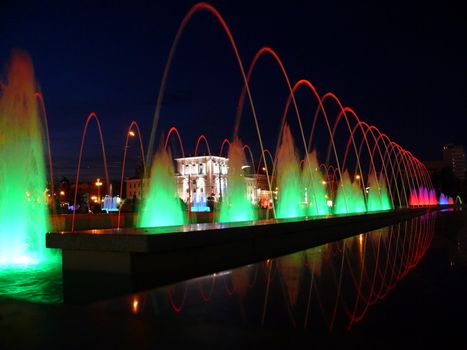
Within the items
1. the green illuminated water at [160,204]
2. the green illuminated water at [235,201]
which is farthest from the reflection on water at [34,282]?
the green illuminated water at [235,201]

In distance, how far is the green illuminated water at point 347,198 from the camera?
26.5 metres

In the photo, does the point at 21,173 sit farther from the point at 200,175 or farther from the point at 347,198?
the point at 200,175

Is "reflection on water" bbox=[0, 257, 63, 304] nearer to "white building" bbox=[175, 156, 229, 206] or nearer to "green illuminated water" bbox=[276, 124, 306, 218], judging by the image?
"green illuminated water" bbox=[276, 124, 306, 218]

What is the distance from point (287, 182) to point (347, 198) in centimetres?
1006

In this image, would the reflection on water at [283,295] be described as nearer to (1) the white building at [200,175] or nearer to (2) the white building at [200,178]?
(2) the white building at [200,178]

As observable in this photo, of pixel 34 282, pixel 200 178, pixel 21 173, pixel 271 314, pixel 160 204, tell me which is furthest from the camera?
pixel 200 178

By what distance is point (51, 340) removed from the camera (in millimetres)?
3459

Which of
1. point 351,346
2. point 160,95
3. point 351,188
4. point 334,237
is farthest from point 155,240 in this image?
point 351,188

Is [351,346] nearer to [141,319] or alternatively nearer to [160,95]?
[141,319]

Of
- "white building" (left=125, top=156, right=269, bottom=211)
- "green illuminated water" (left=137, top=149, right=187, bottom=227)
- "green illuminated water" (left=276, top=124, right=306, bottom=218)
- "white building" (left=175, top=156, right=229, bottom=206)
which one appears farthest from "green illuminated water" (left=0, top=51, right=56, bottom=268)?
"white building" (left=175, top=156, right=229, bottom=206)

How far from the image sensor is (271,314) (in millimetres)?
4004

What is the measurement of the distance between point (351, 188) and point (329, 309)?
26808mm

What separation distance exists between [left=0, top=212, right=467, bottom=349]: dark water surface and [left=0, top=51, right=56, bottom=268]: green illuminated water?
639 centimetres

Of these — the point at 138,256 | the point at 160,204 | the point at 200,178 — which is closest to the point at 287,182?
the point at 160,204
